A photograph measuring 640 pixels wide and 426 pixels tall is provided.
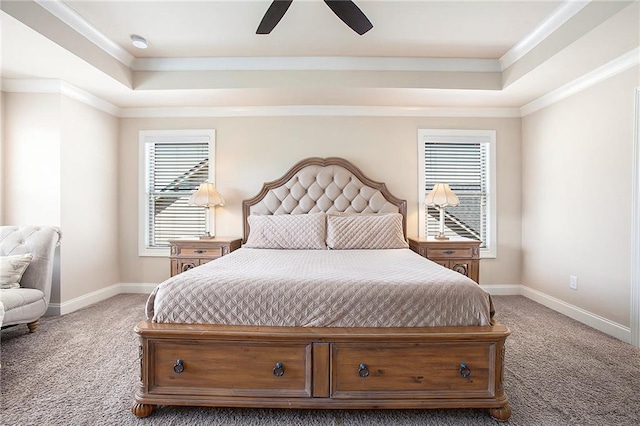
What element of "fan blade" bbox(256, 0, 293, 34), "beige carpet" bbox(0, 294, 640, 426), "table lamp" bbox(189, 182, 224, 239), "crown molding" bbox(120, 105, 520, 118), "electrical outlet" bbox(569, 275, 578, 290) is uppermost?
"fan blade" bbox(256, 0, 293, 34)

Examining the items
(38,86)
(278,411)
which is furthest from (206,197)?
(278,411)

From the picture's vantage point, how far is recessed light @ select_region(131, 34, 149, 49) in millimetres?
3102

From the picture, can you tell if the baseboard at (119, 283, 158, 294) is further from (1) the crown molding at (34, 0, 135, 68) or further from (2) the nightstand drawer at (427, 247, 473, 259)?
(2) the nightstand drawer at (427, 247, 473, 259)

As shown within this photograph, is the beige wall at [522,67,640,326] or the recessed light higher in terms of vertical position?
the recessed light

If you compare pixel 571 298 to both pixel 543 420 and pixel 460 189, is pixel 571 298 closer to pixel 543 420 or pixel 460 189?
pixel 460 189

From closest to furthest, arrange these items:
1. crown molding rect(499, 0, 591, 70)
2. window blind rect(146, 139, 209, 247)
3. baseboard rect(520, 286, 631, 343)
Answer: crown molding rect(499, 0, 591, 70)
baseboard rect(520, 286, 631, 343)
window blind rect(146, 139, 209, 247)

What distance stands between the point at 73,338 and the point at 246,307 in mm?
2108

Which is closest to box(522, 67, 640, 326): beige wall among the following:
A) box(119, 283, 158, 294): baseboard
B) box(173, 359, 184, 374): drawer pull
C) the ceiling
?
the ceiling

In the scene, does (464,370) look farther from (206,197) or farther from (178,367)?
(206,197)

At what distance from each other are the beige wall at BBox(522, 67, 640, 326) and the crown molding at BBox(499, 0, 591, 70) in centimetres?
77

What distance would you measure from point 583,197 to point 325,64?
3.04 metres

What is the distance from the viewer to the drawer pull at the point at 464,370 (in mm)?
1750

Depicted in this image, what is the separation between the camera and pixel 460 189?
14.2 feet

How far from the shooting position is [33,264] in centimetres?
296
